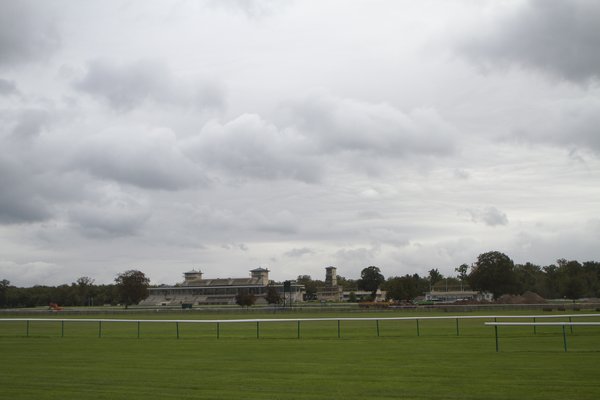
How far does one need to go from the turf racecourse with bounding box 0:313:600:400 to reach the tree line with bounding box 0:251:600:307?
283ft

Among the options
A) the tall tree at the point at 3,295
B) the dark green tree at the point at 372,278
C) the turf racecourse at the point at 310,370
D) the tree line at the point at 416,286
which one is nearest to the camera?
the turf racecourse at the point at 310,370

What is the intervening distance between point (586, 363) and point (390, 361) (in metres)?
5.65

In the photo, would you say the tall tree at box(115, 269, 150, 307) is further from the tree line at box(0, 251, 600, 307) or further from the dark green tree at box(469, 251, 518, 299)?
the dark green tree at box(469, 251, 518, 299)

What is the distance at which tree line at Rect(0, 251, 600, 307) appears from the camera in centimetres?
11012

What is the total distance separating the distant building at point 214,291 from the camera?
16262 cm

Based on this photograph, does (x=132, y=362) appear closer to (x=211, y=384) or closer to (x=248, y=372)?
(x=248, y=372)

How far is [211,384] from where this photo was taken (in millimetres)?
14945

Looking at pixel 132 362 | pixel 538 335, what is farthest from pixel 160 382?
pixel 538 335

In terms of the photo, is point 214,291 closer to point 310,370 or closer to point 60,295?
point 60,295

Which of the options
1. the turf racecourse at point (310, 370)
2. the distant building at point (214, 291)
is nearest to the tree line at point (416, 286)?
the distant building at point (214, 291)

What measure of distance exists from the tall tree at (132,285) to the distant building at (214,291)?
42032mm

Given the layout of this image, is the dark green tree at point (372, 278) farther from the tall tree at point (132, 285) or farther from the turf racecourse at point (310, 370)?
the turf racecourse at point (310, 370)

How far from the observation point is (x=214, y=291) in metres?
168

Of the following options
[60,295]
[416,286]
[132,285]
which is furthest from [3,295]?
[416,286]
